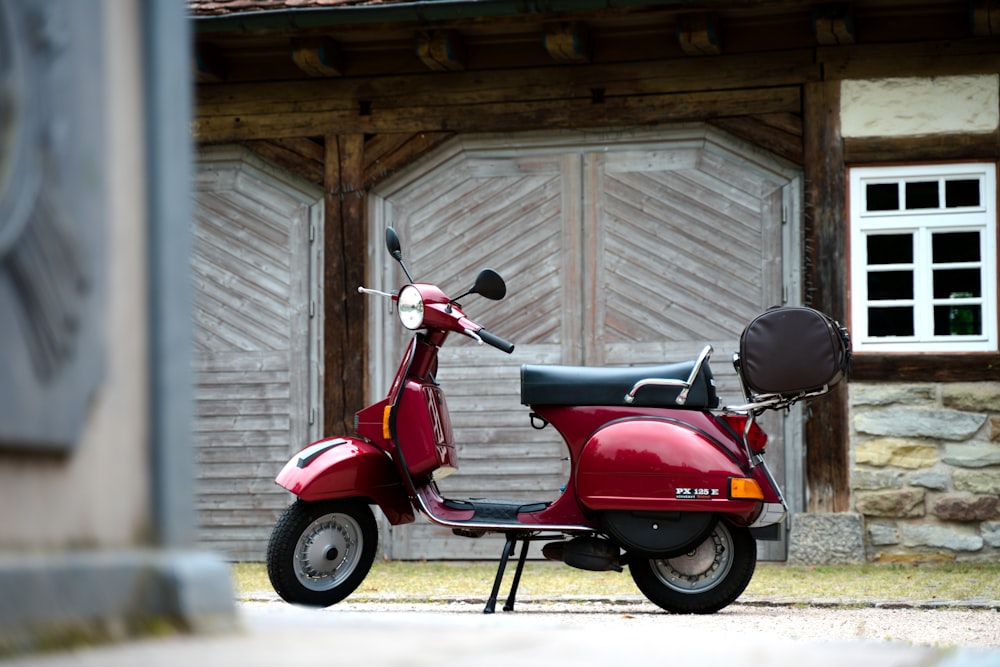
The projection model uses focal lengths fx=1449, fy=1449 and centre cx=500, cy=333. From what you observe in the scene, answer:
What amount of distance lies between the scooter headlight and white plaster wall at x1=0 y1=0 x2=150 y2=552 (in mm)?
3523

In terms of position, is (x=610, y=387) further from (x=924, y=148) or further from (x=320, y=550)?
→ (x=924, y=148)

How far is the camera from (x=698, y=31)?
28.3 ft

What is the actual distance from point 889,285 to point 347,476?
4.28m

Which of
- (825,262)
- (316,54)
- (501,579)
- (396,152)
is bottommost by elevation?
(501,579)

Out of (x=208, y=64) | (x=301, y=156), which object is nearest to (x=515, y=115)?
(x=301, y=156)

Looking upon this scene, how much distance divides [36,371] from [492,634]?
89cm

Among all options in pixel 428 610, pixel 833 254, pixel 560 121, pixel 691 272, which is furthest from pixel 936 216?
pixel 428 610

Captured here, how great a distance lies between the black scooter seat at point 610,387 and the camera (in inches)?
232

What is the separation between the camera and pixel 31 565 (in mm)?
1954

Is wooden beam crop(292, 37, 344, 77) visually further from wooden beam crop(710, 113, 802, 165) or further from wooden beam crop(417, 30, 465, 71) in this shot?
wooden beam crop(710, 113, 802, 165)

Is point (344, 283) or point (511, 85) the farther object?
point (344, 283)

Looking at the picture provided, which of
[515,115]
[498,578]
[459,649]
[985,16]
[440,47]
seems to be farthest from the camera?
[515,115]

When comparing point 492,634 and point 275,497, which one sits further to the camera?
point 275,497

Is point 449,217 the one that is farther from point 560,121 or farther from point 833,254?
point 833,254
